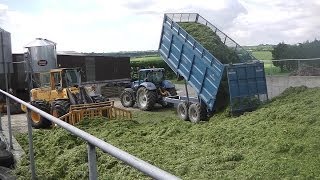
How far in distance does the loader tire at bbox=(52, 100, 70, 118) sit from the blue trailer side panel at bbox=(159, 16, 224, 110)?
12.8 feet

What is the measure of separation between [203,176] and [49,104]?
9711 mm

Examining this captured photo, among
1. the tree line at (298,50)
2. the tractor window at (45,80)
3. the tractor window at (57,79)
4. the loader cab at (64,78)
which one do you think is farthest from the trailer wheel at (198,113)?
the tree line at (298,50)

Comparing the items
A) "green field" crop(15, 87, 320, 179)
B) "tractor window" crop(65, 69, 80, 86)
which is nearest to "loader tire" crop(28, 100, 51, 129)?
"tractor window" crop(65, 69, 80, 86)

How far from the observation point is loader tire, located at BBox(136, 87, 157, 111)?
18.3 metres

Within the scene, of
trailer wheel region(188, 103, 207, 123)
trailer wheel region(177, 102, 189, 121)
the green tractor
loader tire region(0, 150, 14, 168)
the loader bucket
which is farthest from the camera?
the green tractor

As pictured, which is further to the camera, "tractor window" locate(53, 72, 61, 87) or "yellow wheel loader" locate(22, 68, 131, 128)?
"tractor window" locate(53, 72, 61, 87)

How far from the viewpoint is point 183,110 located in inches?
603

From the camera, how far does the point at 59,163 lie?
6828 mm

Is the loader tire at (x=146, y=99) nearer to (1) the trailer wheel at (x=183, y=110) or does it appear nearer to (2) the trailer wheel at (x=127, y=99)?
(2) the trailer wheel at (x=127, y=99)

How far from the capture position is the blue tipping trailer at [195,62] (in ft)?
43.1

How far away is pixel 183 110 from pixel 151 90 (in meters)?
3.45

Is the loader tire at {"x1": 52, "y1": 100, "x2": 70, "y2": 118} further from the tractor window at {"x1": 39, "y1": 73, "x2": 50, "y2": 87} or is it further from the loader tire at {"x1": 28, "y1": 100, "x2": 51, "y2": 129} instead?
the tractor window at {"x1": 39, "y1": 73, "x2": 50, "y2": 87}

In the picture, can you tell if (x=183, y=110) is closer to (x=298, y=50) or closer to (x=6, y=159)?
(x=6, y=159)

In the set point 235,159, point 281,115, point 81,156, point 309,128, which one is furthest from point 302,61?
point 81,156
